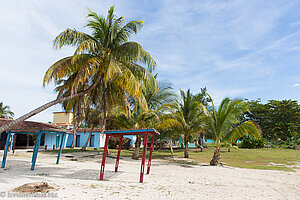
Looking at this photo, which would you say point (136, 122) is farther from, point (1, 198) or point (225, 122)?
point (1, 198)

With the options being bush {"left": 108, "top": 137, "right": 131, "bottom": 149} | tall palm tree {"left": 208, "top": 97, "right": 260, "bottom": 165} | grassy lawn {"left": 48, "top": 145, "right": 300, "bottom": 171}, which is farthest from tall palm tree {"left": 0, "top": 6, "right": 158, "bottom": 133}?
bush {"left": 108, "top": 137, "right": 131, "bottom": 149}

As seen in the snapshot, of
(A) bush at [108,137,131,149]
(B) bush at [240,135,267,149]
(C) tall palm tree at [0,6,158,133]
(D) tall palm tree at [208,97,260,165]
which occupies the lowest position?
(A) bush at [108,137,131,149]

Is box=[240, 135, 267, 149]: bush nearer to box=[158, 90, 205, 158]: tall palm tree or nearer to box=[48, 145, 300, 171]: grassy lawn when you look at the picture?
box=[48, 145, 300, 171]: grassy lawn

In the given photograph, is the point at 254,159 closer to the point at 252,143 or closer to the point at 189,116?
the point at 189,116

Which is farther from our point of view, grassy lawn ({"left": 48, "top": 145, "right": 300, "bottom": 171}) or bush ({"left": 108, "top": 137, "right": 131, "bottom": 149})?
bush ({"left": 108, "top": 137, "right": 131, "bottom": 149})

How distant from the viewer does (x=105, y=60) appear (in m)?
9.07

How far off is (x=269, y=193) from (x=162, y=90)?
10204 mm

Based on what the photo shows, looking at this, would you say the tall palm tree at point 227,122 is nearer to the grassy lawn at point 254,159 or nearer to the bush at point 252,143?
the grassy lawn at point 254,159

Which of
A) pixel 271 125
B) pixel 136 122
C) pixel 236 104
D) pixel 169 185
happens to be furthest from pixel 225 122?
pixel 271 125

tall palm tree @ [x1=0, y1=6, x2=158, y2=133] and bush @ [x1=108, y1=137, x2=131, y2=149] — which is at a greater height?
tall palm tree @ [x1=0, y1=6, x2=158, y2=133]

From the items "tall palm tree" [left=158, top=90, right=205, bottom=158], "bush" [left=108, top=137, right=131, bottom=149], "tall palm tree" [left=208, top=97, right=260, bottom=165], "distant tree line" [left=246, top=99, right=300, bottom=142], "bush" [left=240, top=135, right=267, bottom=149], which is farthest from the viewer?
"distant tree line" [left=246, top=99, right=300, bottom=142]

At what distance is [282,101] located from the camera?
36406 millimetres

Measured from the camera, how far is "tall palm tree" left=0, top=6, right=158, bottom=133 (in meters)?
8.18

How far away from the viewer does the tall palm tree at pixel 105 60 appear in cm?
818
